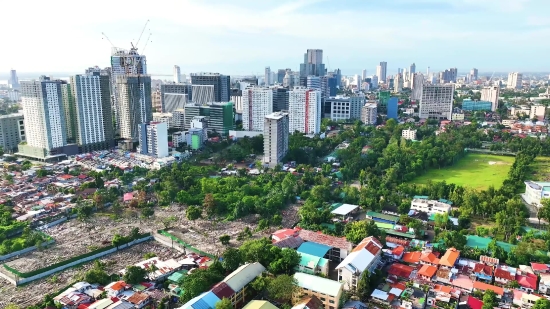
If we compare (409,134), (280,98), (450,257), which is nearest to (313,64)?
(280,98)

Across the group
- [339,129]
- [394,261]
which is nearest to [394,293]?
[394,261]

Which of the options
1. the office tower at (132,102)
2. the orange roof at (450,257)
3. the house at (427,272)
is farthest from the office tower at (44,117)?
the orange roof at (450,257)

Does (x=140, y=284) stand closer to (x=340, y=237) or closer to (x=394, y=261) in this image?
(x=340, y=237)

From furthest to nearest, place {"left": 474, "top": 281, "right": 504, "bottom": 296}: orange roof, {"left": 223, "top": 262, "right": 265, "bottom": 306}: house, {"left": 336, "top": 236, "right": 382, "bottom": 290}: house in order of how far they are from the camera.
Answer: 1. {"left": 336, "top": 236, "right": 382, "bottom": 290}: house
2. {"left": 474, "top": 281, "right": 504, "bottom": 296}: orange roof
3. {"left": 223, "top": 262, "right": 265, "bottom": 306}: house

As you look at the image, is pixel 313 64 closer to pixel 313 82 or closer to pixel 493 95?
pixel 313 82

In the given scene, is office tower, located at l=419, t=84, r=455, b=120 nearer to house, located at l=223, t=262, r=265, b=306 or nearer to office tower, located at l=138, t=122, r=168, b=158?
office tower, located at l=138, t=122, r=168, b=158

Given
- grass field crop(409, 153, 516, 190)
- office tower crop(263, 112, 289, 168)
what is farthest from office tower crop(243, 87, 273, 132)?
grass field crop(409, 153, 516, 190)
